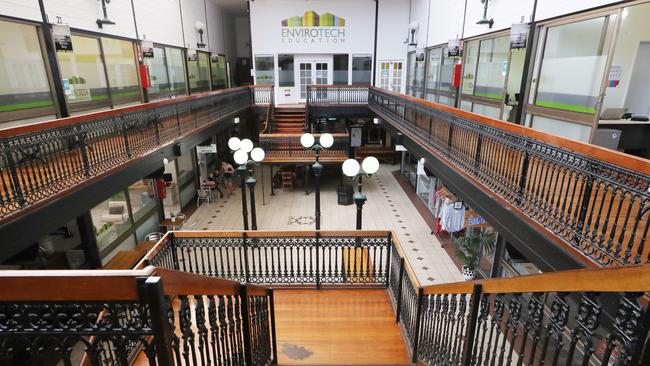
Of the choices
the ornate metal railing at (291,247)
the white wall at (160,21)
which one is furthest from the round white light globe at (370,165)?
the white wall at (160,21)

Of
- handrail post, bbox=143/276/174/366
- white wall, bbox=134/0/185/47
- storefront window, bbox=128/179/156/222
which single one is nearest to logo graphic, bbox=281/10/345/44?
white wall, bbox=134/0/185/47

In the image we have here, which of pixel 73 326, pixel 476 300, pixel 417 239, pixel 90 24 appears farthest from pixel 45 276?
pixel 417 239

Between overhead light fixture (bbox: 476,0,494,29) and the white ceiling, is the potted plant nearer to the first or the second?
overhead light fixture (bbox: 476,0,494,29)

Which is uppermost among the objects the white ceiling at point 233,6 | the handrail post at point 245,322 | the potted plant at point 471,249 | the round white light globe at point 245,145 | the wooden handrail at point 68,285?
the white ceiling at point 233,6

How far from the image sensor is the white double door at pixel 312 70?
17328 millimetres

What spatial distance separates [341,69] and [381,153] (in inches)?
189

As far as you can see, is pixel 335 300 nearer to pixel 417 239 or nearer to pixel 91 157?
pixel 91 157

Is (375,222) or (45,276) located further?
(375,222)

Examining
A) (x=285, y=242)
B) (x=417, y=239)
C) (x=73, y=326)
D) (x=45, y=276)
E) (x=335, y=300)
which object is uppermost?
(x=45, y=276)

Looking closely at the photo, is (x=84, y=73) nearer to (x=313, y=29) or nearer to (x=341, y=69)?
(x=313, y=29)

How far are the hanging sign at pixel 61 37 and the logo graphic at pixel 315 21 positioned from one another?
11243mm

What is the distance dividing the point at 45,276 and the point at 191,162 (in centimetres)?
1370

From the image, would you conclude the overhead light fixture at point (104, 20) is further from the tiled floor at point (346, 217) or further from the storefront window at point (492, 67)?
the storefront window at point (492, 67)

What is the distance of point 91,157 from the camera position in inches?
215
